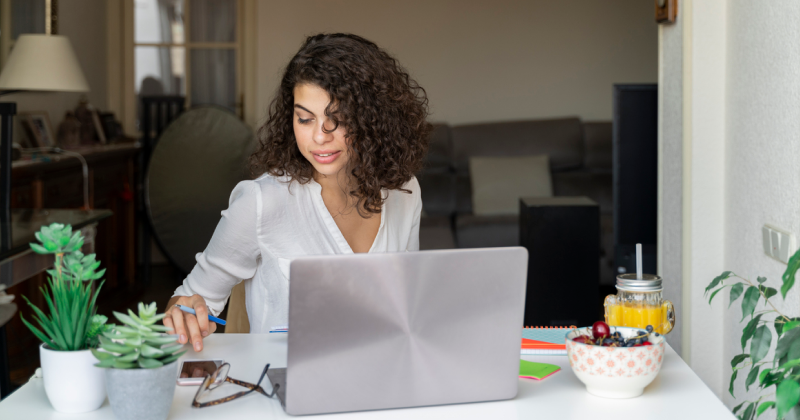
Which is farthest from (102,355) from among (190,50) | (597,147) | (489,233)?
(190,50)

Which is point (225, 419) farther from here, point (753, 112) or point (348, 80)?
point (753, 112)

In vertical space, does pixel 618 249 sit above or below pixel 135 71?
below

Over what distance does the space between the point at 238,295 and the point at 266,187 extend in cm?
23

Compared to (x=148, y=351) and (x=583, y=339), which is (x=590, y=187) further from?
(x=148, y=351)

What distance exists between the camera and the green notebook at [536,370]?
103 centimetres

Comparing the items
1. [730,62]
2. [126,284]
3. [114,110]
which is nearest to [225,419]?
[730,62]

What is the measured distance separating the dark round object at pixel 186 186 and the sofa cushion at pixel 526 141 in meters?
1.46

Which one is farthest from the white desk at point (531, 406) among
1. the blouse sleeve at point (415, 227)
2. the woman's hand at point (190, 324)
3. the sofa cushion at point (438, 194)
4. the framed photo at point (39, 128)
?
the sofa cushion at point (438, 194)

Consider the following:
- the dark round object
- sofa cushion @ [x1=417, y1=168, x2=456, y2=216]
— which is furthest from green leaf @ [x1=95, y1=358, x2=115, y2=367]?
sofa cushion @ [x1=417, y1=168, x2=456, y2=216]

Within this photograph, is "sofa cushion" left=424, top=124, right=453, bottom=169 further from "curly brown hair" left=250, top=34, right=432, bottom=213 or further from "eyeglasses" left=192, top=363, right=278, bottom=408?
"eyeglasses" left=192, top=363, right=278, bottom=408

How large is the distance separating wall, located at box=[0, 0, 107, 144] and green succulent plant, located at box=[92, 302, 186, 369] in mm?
3211

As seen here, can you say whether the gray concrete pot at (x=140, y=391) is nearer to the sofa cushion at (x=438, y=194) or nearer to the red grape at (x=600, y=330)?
the red grape at (x=600, y=330)

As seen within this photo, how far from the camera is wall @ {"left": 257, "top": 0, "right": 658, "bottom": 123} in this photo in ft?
17.3

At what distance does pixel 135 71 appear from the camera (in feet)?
17.1
